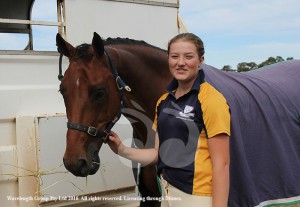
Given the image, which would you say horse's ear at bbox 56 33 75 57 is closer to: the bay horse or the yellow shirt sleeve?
the bay horse

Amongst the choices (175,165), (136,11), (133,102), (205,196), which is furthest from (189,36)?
(136,11)

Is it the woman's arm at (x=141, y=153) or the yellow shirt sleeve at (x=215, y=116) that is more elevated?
the yellow shirt sleeve at (x=215, y=116)

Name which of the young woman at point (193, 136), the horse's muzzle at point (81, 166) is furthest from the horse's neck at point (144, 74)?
the young woman at point (193, 136)

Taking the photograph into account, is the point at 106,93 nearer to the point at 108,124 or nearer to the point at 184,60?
the point at 108,124

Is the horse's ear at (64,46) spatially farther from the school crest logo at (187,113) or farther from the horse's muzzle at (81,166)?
the school crest logo at (187,113)

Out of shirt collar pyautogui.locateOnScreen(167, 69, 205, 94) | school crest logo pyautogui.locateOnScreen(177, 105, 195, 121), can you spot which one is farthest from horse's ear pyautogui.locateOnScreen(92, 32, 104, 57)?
school crest logo pyautogui.locateOnScreen(177, 105, 195, 121)

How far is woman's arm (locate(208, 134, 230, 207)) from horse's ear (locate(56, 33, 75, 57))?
114 centimetres

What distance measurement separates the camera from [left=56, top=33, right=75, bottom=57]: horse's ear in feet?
7.49

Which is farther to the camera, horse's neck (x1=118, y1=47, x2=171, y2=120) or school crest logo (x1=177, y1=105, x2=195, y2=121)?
horse's neck (x1=118, y1=47, x2=171, y2=120)

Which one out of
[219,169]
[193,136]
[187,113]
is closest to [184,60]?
[187,113]

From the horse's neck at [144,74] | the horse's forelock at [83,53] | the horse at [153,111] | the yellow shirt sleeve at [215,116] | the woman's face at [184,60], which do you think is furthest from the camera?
the horse's neck at [144,74]

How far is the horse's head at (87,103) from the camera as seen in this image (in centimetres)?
205

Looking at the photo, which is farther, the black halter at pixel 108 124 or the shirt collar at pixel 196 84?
the black halter at pixel 108 124

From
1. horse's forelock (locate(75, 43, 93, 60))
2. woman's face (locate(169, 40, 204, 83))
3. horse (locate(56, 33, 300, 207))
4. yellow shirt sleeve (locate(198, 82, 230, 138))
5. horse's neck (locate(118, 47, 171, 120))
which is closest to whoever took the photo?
yellow shirt sleeve (locate(198, 82, 230, 138))
